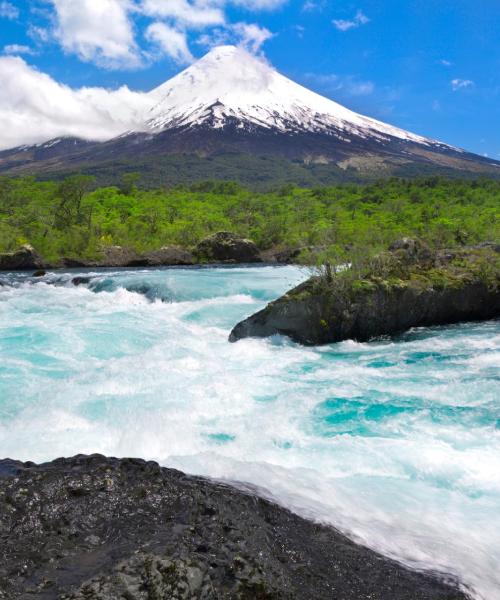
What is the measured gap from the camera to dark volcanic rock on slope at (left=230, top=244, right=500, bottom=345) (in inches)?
410

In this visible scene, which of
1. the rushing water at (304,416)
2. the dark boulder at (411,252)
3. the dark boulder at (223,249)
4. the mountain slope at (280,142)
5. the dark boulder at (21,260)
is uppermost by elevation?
the mountain slope at (280,142)

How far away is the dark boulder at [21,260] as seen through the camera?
26.8 m

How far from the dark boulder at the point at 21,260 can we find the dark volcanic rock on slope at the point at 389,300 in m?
20.6

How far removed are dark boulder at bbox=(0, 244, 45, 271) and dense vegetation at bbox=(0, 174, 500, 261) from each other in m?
2.14

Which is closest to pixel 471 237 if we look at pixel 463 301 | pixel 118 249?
pixel 463 301

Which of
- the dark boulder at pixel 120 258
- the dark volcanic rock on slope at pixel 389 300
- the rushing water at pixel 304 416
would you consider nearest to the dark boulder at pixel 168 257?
the dark boulder at pixel 120 258

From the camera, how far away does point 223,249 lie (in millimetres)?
32031

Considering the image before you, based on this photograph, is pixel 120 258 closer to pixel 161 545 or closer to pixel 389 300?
pixel 389 300

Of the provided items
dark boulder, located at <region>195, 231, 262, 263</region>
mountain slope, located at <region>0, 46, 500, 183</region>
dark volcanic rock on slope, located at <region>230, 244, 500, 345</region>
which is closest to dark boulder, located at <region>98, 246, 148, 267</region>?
dark boulder, located at <region>195, 231, 262, 263</region>

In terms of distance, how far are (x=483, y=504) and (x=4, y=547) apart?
3.56 m

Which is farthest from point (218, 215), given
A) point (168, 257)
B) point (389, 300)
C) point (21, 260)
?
point (389, 300)

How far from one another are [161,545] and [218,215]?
4203 centimetres

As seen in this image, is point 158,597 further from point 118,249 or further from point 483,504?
point 118,249

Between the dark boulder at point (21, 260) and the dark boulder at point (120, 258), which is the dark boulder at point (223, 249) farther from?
the dark boulder at point (21, 260)
